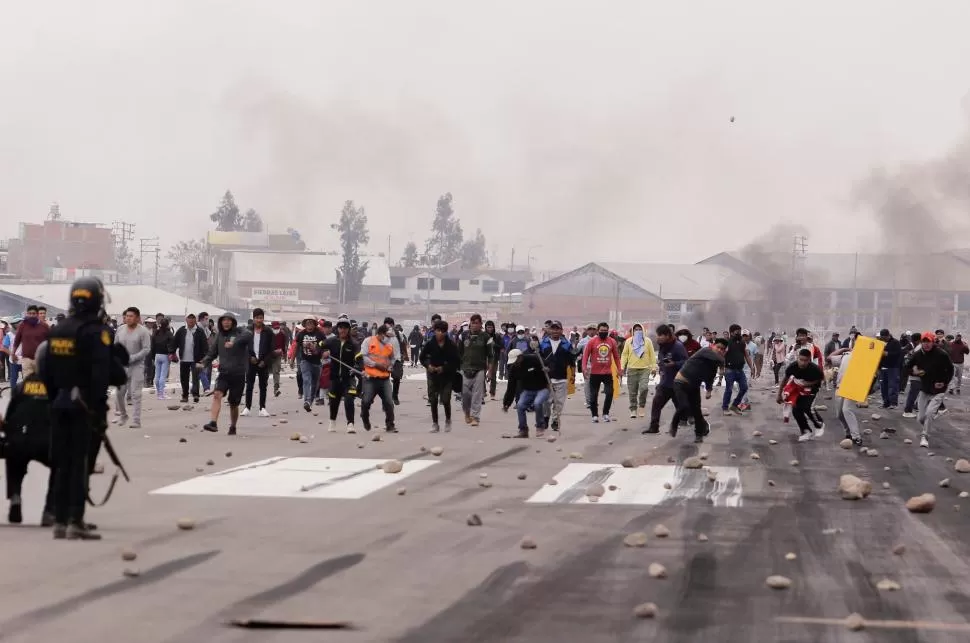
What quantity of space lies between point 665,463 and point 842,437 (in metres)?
6.28

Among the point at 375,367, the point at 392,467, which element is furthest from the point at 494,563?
the point at 375,367

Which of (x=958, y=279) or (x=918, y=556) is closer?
(x=918, y=556)

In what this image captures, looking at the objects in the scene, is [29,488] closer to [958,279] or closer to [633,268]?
[958,279]

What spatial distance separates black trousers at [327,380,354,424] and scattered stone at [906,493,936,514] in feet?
35.2

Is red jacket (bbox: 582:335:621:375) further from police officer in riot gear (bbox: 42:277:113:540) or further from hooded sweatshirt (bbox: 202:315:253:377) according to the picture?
police officer in riot gear (bbox: 42:277:113:540)

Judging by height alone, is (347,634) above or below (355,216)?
below

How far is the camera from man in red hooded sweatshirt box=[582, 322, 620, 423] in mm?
26016

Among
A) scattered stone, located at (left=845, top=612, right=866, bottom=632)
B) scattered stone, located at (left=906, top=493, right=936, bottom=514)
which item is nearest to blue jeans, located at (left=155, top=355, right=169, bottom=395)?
scattered stone, located at (left=906, top=493, right=936, bottom=514)

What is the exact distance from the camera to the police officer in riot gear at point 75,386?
10.1 metres

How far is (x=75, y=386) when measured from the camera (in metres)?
10.1

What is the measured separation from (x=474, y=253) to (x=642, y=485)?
174 meters

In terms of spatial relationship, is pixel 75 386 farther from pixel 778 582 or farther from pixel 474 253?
pixel 474 253

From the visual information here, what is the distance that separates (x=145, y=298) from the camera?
324 ft

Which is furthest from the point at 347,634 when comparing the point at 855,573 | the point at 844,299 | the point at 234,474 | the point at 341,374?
the point at 844,299
